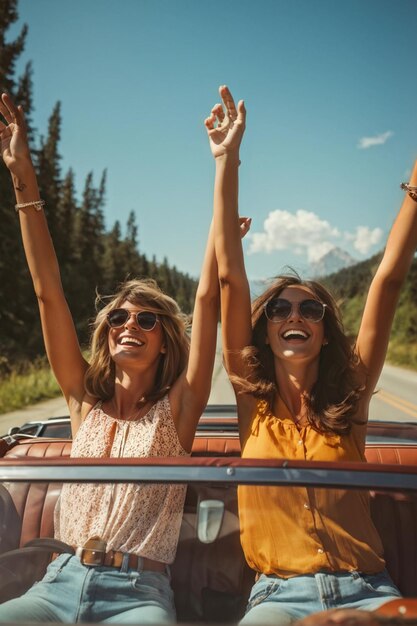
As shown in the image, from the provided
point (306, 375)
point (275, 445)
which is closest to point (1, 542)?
point (275, 445)

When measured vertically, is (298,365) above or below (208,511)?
above

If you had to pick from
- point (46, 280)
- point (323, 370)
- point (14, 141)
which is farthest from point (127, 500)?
point (14, 141)

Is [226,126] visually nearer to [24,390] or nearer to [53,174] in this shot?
[24,390]

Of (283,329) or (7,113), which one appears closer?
(283,329)

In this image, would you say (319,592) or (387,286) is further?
(387,286)

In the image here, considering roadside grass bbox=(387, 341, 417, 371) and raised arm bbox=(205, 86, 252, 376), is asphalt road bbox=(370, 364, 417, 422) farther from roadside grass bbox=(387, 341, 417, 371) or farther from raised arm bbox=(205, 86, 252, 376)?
roadside grass bbox=(387, 341, 417, 371)

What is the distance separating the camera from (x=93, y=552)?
2131mm

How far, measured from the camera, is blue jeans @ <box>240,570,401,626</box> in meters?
1.94

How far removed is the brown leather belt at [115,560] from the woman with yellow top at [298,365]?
34 cm

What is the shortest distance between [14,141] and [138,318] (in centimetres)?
108

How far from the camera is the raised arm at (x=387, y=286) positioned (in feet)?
8.73

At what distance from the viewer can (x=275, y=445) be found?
2475 millimetres

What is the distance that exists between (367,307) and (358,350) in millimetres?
216

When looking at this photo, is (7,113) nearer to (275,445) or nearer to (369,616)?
(275,445)
